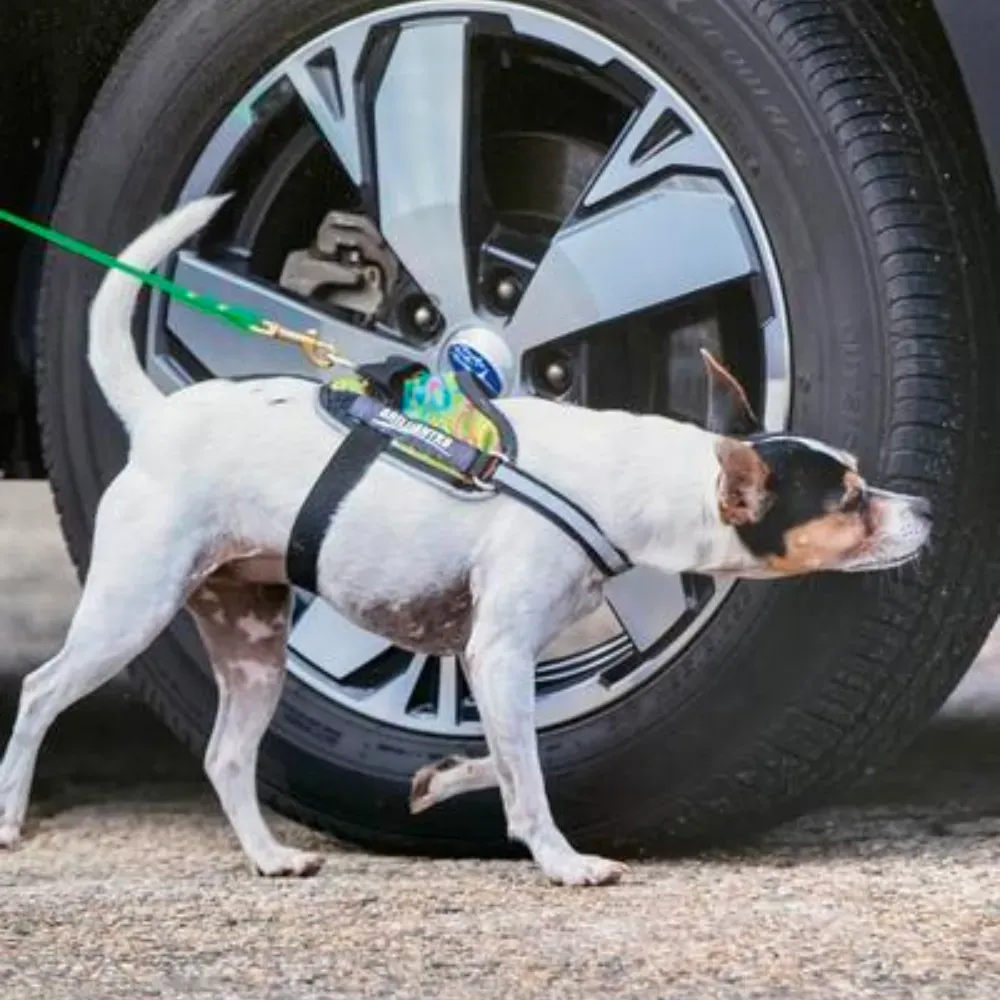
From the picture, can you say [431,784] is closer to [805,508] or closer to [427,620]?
[427,620]

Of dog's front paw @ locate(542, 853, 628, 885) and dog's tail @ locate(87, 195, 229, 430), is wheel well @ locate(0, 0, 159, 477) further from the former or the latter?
dog's front paw @ locate(542, 853, 628, 885)

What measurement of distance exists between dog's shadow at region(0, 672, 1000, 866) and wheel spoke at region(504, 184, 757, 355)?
0.70 metres

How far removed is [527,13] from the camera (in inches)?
129

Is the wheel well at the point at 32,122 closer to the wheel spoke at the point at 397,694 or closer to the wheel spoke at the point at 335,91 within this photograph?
the wheel spoke at the point at 335,91

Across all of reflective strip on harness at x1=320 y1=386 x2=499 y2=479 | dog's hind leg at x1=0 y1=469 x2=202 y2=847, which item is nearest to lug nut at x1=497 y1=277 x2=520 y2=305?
reflective strip on harness at x1=320 y1=386 x2=499 y2=479

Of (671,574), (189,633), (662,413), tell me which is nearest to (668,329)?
(662,413)

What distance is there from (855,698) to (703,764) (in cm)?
21

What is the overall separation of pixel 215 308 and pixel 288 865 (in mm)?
719

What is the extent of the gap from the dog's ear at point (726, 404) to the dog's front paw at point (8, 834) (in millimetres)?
1001

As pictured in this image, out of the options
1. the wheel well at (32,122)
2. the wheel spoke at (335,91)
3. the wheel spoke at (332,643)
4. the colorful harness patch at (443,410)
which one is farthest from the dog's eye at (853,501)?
the wheel well at (32,122)

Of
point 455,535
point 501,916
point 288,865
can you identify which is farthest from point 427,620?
point 501,916

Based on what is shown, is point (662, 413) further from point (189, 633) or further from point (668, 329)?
point (189, 633)

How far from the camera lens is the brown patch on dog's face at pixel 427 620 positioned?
3.06 metres

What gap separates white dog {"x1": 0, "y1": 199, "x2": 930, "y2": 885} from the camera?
2.97 meters
